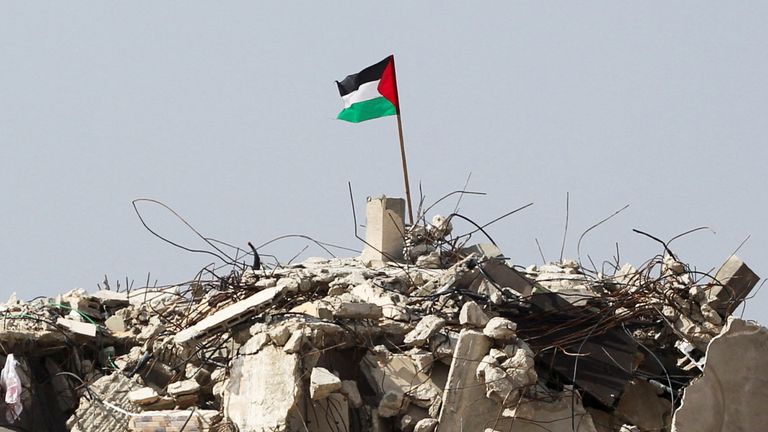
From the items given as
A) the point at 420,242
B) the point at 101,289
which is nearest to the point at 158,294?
the point at 101,289

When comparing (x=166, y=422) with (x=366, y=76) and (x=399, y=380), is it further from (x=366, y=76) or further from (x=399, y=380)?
(x=366, y=76)

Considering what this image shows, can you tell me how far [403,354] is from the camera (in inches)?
454

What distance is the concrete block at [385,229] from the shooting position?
48.8 ft

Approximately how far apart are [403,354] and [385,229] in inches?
140

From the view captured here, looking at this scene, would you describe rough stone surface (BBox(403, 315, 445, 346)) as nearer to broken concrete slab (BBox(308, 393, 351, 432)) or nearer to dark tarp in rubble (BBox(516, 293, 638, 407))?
dark tarp in rubble (BBox(516, 293, 638, 407))

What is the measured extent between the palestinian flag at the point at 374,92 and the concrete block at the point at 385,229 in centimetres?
254

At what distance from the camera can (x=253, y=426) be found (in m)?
10.5

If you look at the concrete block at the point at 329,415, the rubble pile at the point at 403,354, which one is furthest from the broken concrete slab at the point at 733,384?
the concrete block at the point at 329,415

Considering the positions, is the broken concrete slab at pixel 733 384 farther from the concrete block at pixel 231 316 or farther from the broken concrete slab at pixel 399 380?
the concrete block at pixel 231 316

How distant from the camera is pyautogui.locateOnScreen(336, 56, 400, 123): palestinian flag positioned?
56.7 feet

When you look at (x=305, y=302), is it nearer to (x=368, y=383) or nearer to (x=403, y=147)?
(x=368, y=383)

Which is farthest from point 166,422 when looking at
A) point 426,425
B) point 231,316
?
point 426,425

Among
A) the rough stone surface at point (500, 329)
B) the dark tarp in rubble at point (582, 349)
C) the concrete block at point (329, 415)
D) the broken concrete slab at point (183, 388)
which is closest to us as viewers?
the concrete block at point (329, 415)

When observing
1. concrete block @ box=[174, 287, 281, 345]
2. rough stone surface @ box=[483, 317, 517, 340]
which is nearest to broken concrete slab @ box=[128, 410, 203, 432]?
concrete block @ box=[174, 287, 281, 345]
